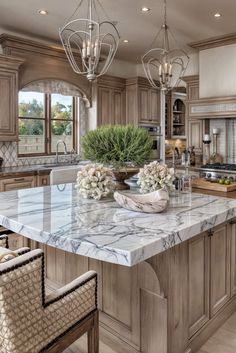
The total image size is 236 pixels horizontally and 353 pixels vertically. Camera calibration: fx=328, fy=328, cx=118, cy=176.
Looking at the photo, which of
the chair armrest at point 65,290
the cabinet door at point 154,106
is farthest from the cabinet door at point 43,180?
the chair armrest at point 65,290

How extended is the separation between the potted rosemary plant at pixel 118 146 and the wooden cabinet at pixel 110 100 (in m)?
3.86

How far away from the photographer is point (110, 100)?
21.1 ft

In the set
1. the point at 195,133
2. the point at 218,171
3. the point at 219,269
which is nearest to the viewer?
the point at 219,269

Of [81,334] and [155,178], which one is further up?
[155,178]

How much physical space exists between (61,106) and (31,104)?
0.66m

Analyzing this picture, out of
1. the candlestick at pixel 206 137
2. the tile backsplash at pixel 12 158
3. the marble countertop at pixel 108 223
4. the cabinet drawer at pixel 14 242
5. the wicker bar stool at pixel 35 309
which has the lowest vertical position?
the cabinet drawer at pixel 14 242

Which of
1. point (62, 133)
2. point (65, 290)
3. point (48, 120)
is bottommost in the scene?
point (65, 290)

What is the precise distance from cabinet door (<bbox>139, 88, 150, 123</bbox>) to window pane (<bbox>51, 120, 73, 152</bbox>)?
57.0 inches

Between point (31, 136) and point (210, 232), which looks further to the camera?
point (31, 136)

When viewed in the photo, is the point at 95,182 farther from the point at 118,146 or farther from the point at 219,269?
the point at 219,269

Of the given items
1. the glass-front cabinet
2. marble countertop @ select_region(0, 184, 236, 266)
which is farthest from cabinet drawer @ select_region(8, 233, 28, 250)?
the glass-front cabinet

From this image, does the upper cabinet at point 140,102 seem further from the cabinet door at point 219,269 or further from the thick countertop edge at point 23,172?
the cabinet door at point 219,269

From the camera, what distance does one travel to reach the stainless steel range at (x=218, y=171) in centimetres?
515

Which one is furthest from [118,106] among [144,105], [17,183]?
[17,183]
